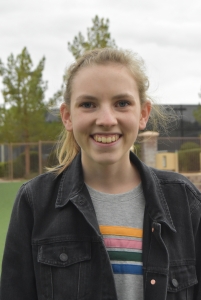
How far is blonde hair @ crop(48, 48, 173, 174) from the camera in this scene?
208 cm

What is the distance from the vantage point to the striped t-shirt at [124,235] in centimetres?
190

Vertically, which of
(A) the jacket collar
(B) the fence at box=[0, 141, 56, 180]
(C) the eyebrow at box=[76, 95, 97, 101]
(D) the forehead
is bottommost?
Result: (B) the fence at box=[0, 141, 56, 180]

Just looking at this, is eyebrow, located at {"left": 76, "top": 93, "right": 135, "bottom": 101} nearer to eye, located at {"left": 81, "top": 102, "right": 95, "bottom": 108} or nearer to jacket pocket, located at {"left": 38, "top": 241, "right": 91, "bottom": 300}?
eye, located at {"left": 81, "top": 102, "right": 95, "bottom": 108}

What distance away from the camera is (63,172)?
214cm

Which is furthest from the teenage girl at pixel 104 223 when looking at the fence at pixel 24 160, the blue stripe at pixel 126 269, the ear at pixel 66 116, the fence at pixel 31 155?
the fence at pixel 24 160

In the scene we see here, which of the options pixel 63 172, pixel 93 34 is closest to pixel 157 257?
pixel 63 172

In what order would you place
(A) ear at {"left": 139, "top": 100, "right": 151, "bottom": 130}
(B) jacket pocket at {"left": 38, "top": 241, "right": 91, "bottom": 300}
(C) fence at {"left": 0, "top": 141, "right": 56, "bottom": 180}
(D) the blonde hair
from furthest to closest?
1. (C) fence at {"left": 0, "top": 141, "right": 56, "bottom": 180}
2. (A) ear at {"left": 139, "top": 100, "right": 151, "bottom": 130}
3. (D) the blonde hair
4. (B) jacket pocket at {"left": 38, "top": 241, "right": 91, "bottom": 300}

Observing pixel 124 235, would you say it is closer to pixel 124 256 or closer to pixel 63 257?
pixel 124 256

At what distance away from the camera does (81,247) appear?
1.91 m

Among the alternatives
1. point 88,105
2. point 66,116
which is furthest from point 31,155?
point 88,105

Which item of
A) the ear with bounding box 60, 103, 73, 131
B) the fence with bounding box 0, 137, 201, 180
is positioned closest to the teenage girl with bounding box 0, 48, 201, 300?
the ear with bounding box 60, 103, 73, 131

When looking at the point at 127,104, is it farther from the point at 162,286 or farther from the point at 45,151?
the point at 45,151

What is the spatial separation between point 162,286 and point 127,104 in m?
0.73

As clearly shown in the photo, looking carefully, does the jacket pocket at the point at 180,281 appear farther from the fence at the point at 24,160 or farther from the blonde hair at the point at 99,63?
the fence at the point at 24,160
